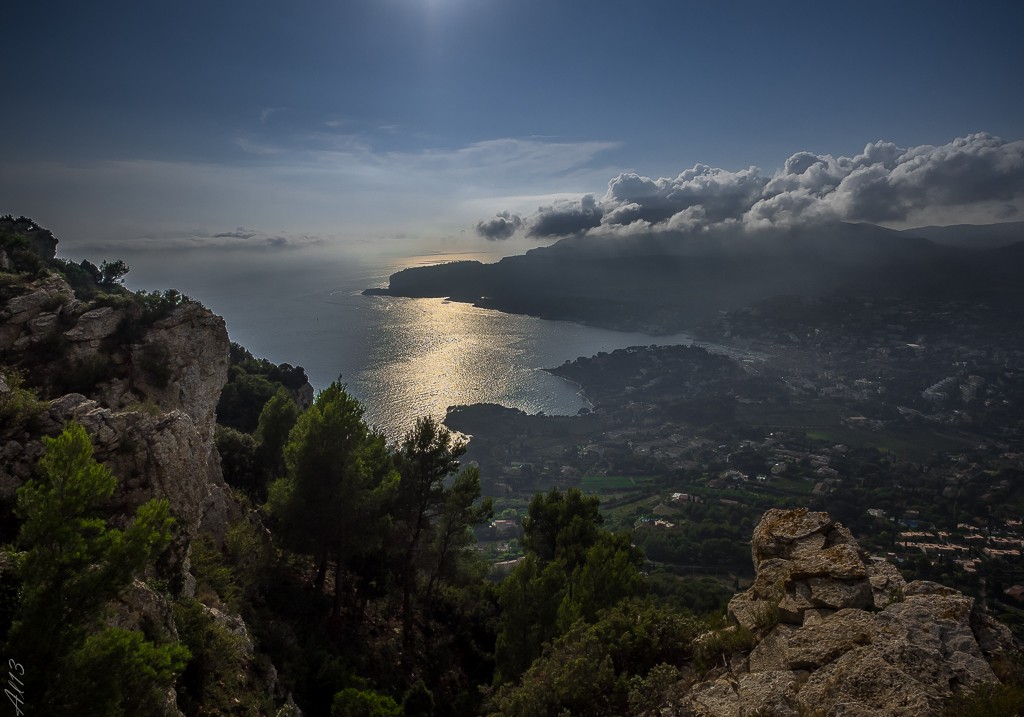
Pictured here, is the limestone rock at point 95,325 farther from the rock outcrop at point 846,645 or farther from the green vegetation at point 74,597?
the rock outcrop at point 846,645

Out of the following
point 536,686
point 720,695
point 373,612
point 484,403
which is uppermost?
point 720,695

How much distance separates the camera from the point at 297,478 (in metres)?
12.9

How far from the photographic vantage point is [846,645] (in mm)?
5500

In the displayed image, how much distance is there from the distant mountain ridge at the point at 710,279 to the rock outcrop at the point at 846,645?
12596 centimetres

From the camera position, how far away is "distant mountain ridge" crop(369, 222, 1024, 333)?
136 m

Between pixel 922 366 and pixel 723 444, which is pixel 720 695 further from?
pixel 922 366

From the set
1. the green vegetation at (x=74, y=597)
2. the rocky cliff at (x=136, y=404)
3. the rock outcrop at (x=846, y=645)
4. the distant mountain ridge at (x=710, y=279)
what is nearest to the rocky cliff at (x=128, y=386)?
the rocky cliff at (x=136, y=404)

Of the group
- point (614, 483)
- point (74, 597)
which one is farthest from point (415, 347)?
point (74, 597)

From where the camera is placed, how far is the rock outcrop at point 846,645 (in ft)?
15.5

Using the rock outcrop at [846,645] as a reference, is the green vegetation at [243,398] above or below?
below

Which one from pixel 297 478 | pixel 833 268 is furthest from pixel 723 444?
pixel 833 268

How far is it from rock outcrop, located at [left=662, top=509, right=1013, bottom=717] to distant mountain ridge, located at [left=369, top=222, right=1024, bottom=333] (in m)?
126

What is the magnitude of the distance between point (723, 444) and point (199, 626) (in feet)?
221

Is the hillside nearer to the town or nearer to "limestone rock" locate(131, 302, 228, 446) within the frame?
"limestone rock" locate(131, 302, 228, 446)
